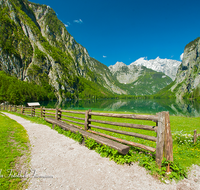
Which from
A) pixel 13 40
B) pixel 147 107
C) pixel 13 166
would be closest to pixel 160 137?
pixel 13 166

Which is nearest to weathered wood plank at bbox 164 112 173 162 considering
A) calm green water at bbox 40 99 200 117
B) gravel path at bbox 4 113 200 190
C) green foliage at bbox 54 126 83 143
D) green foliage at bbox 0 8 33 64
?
gravel path at bbox 4 113 200 190

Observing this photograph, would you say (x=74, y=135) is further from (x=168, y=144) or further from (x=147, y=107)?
→ (x=147, y=107)

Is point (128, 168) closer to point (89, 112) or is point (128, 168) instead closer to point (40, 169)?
point (40, 169)

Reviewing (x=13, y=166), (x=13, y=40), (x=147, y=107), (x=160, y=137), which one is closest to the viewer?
(x=160, y=137)

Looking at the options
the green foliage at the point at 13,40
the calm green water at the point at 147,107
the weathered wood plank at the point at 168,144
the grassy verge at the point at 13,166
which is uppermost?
the green foliage at the point at 13,40

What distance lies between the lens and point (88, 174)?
452cm

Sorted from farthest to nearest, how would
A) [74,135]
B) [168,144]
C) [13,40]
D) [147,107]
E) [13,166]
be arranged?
[13,40], [147,107], [74,135], [13,166], [168,144]

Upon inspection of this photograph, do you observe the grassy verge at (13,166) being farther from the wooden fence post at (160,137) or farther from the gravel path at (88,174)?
the wooden fence post at (160,137)

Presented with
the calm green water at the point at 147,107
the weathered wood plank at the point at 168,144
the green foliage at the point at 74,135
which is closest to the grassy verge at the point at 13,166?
the green foliage at the point at 74,135

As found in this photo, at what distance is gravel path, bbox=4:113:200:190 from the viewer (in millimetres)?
3850

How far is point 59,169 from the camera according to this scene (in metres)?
4.86

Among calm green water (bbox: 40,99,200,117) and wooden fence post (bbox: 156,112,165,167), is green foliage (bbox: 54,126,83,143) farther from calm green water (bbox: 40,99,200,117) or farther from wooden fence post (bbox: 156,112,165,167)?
calm green water (bbox: 40,99,200,117)

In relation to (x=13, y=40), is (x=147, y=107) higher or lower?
lower

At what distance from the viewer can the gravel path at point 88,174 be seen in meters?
3.85
